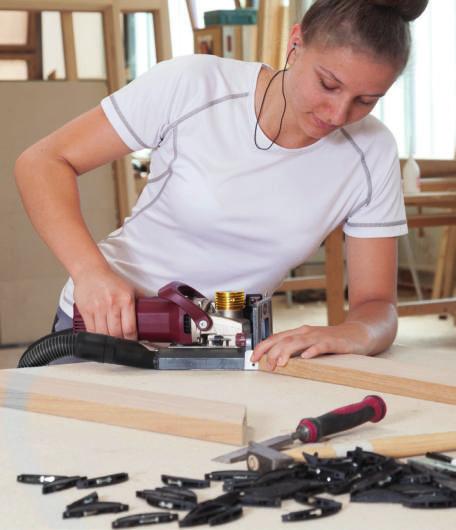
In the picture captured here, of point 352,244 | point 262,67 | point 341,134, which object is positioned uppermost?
point 262,67

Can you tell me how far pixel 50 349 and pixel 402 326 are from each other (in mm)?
4588

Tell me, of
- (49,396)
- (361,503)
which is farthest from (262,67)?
(361,503)

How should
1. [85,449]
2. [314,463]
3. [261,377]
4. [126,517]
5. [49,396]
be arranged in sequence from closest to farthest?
1. [126,517]
2. [314,463]
3. [85,449]
4. [49,396]
5. [261,377]

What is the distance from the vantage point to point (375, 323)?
1713mm

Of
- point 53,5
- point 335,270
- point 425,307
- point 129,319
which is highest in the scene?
point 53,5

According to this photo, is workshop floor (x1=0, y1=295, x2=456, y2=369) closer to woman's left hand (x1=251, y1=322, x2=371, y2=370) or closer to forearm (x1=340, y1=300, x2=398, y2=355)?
forearm (x1=340, y1=300, x2=398, y2=355)

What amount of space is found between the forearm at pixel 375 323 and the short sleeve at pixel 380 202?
0.14 metres

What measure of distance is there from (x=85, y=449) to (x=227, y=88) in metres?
0.91

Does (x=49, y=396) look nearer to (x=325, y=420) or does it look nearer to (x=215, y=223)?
(x=325, y=420)

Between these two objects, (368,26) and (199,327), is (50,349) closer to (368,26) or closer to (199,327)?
(199,327)

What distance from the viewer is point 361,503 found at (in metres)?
0.97

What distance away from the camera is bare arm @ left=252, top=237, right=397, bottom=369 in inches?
→ 61.3

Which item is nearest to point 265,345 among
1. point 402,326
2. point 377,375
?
point 377,375

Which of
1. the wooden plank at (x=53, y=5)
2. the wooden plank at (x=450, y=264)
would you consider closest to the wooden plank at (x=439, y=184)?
the wooden plank at (x=450, y=264)
